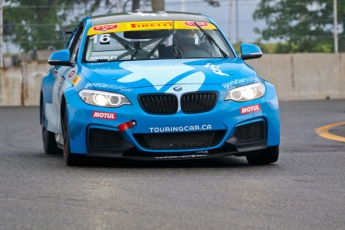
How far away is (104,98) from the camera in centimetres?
898

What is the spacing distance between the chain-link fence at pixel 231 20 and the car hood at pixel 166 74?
13.8 m

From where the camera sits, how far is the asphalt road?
20.2ft

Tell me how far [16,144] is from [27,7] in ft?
36.2

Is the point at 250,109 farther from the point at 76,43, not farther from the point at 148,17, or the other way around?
the point at 76,43

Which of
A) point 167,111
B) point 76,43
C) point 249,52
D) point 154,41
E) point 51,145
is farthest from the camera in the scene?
point 51,145

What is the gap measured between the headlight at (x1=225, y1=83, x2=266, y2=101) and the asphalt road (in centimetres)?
62

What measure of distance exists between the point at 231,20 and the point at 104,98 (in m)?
15.2

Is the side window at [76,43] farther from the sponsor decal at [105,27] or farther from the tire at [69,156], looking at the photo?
the tire at [69,156]

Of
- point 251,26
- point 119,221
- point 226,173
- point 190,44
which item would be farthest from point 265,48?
point 119,221

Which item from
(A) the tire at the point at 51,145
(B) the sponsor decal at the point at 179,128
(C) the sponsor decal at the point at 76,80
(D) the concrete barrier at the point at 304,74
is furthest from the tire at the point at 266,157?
(D) the concrete barrier at the point at 304,74

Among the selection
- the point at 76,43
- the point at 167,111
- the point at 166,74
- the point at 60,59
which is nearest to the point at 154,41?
the point at 60,59

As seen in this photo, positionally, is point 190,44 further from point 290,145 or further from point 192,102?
point 290,145

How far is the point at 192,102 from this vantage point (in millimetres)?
8945

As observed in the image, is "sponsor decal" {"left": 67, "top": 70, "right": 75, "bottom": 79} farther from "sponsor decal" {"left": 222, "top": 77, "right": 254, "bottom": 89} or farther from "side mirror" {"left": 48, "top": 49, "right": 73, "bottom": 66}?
"sponsor decal" {"left": 222, "top": 77, "right": 254, "bottom": 89}
